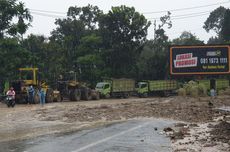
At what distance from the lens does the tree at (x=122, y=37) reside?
7356cm

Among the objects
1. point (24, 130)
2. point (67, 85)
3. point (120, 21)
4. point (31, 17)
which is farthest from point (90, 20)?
point (24, 130)

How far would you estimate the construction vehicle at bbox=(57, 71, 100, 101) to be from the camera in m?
49.2

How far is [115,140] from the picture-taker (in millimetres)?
16219

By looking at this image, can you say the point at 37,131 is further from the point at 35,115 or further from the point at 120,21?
the point at 120,21

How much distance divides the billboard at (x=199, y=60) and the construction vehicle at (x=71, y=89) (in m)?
14.3

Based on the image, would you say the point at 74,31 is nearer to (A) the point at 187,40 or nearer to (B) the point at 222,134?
(A) the point at 187,40

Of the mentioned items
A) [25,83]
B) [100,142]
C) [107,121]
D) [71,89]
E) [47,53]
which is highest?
[47,53]

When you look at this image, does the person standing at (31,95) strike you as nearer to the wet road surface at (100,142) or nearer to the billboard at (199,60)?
the wet road surface at (100,142)

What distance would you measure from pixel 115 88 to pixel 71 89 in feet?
31.9

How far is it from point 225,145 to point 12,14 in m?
42.9

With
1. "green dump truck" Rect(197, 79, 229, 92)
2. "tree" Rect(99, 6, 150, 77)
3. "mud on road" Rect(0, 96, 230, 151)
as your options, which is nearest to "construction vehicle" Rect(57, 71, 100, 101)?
"green dump truck" Rect(197, 79, 229, 92)

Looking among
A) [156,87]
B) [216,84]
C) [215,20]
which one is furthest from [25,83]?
[215,20]

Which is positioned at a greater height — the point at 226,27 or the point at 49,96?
the point at 226,27

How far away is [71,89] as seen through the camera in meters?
49.8
